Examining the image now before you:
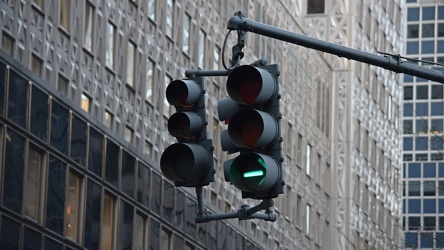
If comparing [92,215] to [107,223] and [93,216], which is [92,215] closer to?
[93,216]

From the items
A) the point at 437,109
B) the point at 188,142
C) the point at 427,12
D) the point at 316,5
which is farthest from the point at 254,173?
the point at 427,12

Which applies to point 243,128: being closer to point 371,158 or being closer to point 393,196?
point 371,158

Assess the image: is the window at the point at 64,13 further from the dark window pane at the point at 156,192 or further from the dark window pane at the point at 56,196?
the dark window pane at the point at 156,192

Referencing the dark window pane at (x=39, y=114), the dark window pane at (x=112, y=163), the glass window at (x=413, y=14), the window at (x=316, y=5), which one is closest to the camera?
the dark window pane at (x=39, y=114)

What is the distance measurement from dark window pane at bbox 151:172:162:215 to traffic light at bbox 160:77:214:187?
113 ft

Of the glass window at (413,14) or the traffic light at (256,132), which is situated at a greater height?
the glass window at (413,14)

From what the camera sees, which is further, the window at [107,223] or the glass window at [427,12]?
the glass window at [427,12]

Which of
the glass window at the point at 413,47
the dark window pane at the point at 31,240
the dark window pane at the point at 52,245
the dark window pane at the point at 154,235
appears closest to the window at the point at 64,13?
the dark window pane at the point at 52,245

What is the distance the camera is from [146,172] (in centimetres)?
4847

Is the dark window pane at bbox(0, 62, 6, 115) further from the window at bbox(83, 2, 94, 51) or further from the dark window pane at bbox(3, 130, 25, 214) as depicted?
the window at bbox(83, 2, 94, 51)

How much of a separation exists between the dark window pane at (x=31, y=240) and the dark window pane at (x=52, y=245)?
19.1 inches

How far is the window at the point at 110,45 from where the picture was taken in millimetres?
45344

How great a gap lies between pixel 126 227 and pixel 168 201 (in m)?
3.92

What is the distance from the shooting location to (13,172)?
37.4 meters
